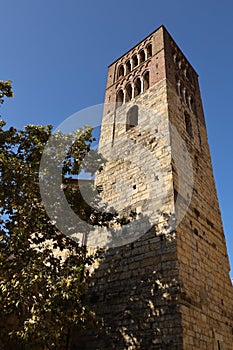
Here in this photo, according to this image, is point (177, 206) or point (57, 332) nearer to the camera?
point (57, 332)

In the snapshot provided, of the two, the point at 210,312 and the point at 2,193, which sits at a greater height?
the point at 2,193

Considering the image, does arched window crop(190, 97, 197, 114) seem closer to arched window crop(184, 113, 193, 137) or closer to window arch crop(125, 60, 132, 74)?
arched window crop(184, 113, 193, 137)

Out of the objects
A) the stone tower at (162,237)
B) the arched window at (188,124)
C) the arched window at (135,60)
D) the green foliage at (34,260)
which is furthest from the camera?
the arched window at (135,60)

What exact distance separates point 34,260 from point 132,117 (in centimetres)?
842

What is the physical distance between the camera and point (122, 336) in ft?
23.3

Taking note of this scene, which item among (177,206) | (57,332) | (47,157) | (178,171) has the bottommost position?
(57,332)

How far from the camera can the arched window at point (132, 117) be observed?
12.4m

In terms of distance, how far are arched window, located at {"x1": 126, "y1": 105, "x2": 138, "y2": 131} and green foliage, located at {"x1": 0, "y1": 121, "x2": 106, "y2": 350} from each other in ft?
14.1

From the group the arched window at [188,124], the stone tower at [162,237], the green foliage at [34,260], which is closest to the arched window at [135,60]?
the stone tower at [162,237]

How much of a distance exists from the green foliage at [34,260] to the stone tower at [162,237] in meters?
1.27

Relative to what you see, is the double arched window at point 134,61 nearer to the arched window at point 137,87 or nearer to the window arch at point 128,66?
the window arch at point 128,66

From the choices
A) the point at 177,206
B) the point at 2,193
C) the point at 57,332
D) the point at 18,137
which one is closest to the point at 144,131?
the point at 177,206

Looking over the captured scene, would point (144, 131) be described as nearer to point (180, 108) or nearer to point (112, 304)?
point (180, 108)

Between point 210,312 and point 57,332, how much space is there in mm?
4251
